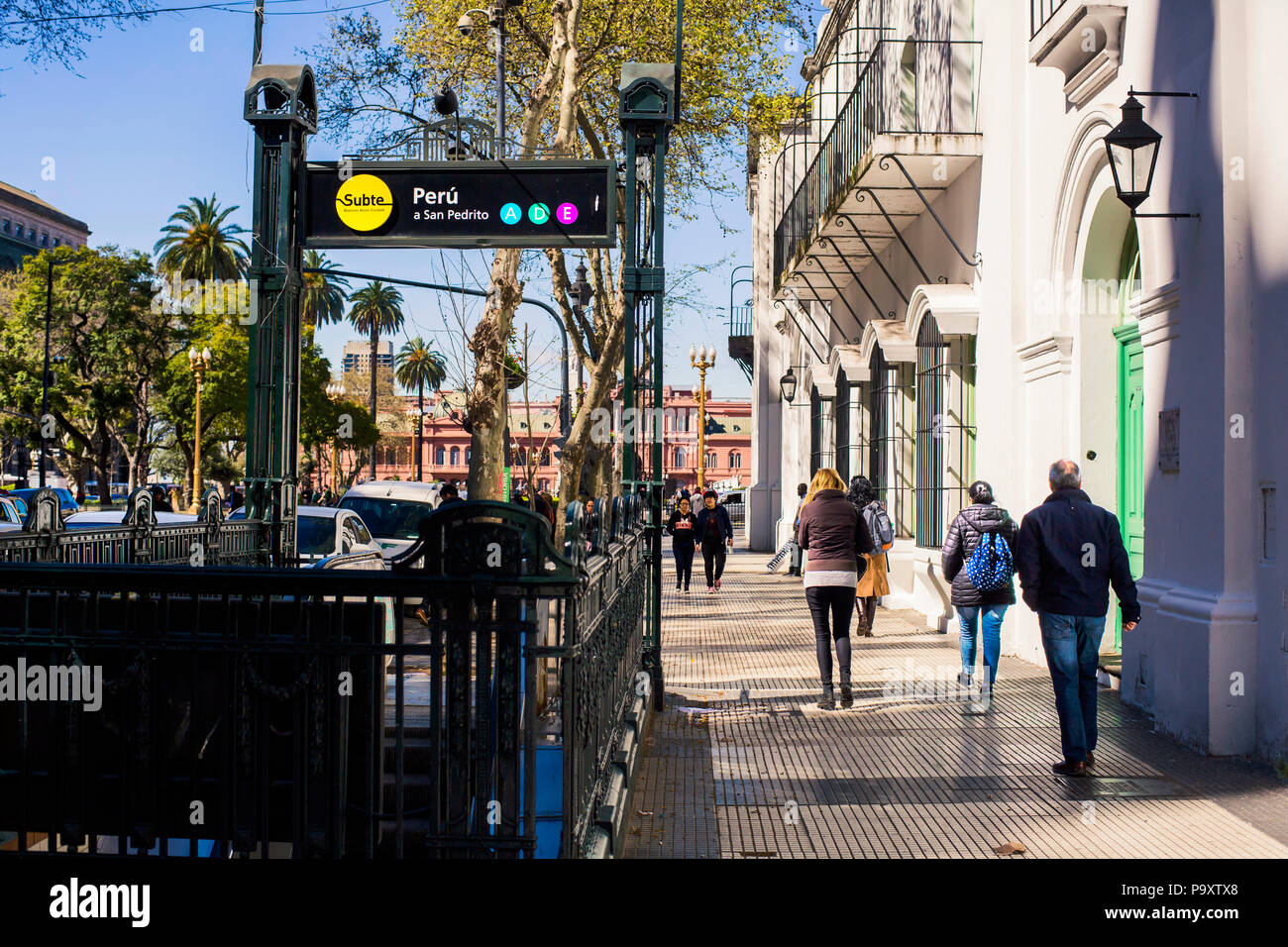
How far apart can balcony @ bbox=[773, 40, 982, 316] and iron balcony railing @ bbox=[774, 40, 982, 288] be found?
0.01 m

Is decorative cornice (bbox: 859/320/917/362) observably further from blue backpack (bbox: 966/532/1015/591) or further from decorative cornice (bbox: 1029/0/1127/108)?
blue backpack (bbox: 966/532/1015/591)

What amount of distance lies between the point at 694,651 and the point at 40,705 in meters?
9.67

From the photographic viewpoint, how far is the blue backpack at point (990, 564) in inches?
371

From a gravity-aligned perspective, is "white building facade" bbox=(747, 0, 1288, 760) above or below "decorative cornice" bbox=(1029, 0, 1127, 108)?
below

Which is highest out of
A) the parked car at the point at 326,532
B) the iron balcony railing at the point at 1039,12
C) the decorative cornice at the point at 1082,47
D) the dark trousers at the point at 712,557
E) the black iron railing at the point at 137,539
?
the iron balcony railing at the point at 1039,12

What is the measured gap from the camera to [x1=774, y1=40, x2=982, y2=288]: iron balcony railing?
14.2 meters

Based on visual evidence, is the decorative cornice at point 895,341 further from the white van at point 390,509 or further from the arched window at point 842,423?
the white van at point 390,509

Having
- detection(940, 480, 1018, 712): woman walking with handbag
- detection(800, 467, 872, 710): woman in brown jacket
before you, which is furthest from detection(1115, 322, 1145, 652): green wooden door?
detection(800, 467, 872, 710): woman in brown jacket

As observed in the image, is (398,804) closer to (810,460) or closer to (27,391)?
(810,460)

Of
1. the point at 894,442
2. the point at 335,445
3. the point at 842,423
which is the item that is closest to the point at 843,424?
the point at 842,423

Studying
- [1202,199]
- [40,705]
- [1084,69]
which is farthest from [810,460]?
[40,705]

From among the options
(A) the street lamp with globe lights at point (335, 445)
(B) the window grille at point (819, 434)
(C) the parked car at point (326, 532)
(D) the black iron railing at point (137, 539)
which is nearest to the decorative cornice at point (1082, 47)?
(D) the black iron railing at point (137, 539)

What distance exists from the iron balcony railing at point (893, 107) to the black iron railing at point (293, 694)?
36.6 feet

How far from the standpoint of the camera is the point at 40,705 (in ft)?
12.8
